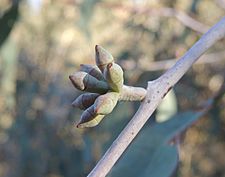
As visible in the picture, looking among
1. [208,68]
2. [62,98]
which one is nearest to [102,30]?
[62,98]

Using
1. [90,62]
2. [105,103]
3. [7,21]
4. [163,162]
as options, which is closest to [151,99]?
[105,103]

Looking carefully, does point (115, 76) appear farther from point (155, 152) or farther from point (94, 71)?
point (155, 152)

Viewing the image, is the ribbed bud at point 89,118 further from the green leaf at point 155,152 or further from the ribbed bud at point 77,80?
the green leaf at point 155,152

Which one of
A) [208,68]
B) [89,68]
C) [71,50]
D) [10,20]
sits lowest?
[208,68]

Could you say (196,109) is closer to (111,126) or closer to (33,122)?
(111,126)

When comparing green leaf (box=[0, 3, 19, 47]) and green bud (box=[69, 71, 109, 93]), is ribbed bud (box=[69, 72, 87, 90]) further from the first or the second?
green leaf (box=[0, 3, 19, 47])

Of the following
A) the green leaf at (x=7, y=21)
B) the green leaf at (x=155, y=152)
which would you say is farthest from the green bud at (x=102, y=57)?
the green leaf at (x=7, y=21)

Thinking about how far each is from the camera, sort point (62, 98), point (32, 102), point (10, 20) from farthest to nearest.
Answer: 1. point (62, 98)
2. point (32, 102)
3. point (10, 20)
